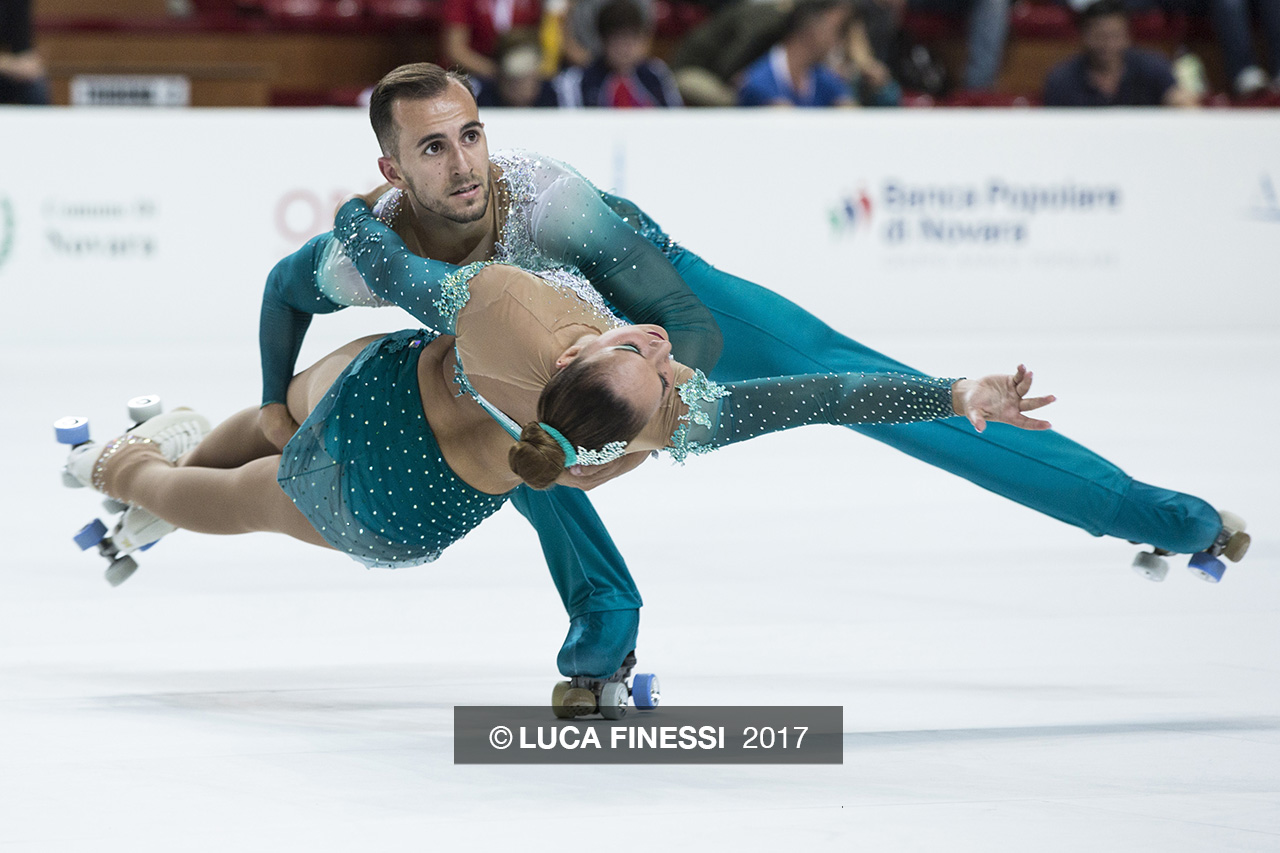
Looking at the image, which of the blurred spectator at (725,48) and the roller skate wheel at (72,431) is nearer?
the roller skate wheel at (72,431)

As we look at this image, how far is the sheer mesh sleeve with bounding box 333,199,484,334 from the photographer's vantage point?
2.23m

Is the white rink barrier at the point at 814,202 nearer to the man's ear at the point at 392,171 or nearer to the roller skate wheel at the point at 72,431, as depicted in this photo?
the roller skate wheel at the point at 72,431

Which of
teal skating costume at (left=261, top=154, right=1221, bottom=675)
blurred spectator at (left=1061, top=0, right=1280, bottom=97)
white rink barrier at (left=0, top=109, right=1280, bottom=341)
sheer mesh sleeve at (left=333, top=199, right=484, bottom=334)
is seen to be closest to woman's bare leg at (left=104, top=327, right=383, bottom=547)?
teal skating costume at (left=261, top=154, right=1221, bottom=675)

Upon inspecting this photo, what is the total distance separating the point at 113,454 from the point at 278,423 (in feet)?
1.47

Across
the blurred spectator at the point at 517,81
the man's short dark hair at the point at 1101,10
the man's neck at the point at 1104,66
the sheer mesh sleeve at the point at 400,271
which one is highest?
the man's short dark hair at the point at 1101,10

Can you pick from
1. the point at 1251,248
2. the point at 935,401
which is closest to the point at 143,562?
the point at 935,401

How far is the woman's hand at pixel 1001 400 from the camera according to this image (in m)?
2.04

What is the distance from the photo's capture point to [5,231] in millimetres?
6652

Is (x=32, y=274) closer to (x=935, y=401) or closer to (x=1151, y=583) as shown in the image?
(x=1151, y=583)

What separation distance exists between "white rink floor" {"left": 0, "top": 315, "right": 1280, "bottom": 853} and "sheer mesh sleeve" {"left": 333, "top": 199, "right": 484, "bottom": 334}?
2.14 ft

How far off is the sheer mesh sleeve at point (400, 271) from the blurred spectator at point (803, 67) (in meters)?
5.58

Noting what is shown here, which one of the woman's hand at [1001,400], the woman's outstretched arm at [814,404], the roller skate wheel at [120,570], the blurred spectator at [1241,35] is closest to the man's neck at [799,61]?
the blurred spectator at [1241,35]

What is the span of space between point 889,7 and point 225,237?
3976mm

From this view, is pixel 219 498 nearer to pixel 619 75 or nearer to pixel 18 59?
pixel 619 75
